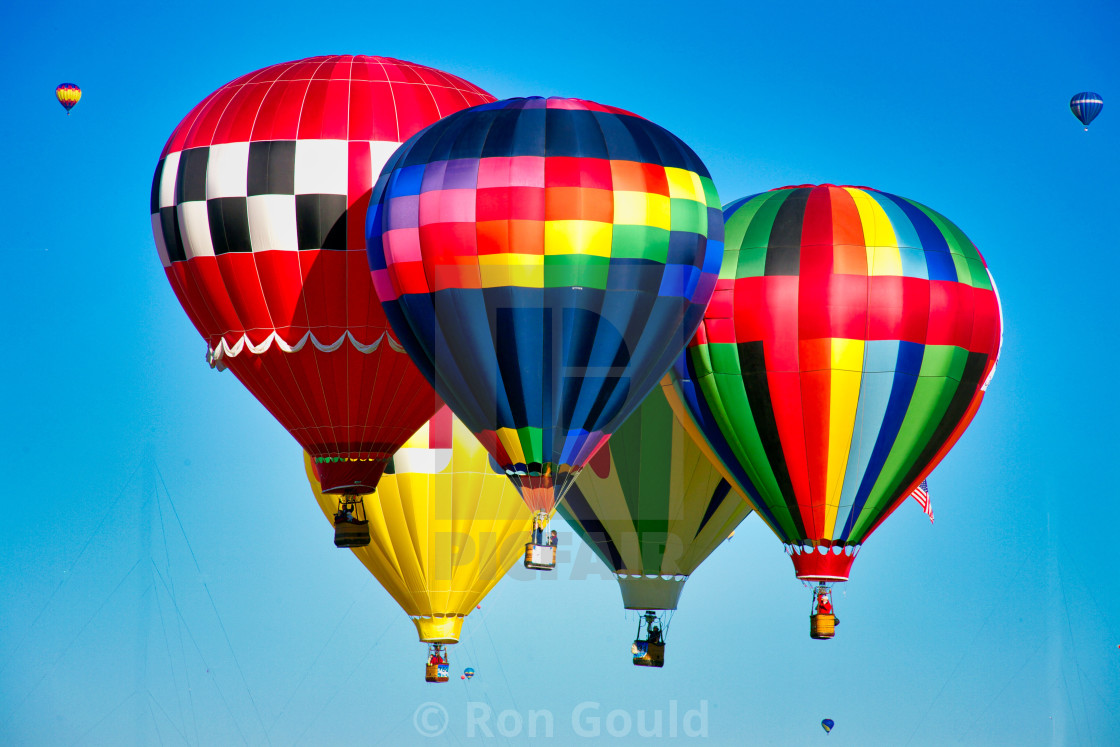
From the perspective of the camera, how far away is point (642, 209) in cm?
2097

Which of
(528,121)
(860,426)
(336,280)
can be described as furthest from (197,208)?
(860,426)

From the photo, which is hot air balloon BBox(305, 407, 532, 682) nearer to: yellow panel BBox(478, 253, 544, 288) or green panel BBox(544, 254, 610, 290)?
yellow panel BBox(478, 253, 544, 288)

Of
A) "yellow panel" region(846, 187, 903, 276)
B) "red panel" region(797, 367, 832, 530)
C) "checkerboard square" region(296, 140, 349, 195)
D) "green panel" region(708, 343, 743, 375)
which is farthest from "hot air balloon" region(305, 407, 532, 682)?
"yellow panel" region(846, 187, 903, 276)

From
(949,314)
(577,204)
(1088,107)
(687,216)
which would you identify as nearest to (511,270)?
(577,204)

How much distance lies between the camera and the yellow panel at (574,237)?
20703 mm

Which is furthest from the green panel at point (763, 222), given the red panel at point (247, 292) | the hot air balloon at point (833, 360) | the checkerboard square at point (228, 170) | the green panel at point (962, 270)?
the checkerboard square at point (228, 170)

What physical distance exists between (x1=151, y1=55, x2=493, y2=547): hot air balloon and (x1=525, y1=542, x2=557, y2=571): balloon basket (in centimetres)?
305

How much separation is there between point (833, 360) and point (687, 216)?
276 cm

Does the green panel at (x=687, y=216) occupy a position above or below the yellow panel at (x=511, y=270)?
above

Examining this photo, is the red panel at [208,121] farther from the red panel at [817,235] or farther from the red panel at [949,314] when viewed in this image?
the red panel at [949,314]

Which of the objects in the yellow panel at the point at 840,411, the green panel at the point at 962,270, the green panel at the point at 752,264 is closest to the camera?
the yellow panel at the point at 840,411

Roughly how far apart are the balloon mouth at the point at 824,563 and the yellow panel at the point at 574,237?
4.83 metres

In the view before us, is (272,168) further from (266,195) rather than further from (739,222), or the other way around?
(739,222)

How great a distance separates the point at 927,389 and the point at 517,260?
213 inches
